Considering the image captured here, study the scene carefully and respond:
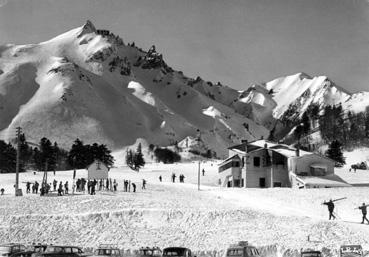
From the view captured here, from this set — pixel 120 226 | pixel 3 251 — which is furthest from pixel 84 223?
pixel 3 251

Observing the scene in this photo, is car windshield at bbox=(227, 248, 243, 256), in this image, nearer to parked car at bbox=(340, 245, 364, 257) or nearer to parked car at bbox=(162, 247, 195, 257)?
parked car at bbox=(162, 247, 195, 257)

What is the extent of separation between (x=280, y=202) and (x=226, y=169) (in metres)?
38.3

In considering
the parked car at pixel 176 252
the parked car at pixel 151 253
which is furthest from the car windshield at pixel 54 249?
the parked car at pixel 176 252

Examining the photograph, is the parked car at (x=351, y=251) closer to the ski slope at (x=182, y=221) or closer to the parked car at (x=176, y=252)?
the ski slope at (x=182, y=221)

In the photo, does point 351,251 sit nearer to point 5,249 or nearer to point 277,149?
point 5,249

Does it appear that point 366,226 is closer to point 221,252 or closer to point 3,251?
point 221,252

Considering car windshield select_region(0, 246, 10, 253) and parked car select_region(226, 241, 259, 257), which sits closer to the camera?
parked car select_region(226, 241, 259, 257)

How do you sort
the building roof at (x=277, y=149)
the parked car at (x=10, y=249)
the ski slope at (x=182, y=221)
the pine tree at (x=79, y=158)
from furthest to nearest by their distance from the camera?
1. the pine tree at (x=79, y=158)
2. the building roof at (x=277, y=149)
3. the ski slope at (x=182, y=221)
4. the parked car at (x=10, y=249)

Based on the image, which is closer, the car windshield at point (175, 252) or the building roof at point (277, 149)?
the car windshield at point (175, 252)

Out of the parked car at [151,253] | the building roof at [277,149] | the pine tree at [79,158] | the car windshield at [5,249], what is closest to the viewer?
the parked car at [151,253]

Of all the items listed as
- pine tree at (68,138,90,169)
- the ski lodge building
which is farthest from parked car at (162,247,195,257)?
pine tree at (68,138,90,169)

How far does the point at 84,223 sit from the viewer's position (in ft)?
156

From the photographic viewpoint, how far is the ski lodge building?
3519 inches

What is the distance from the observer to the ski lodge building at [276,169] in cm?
8938
